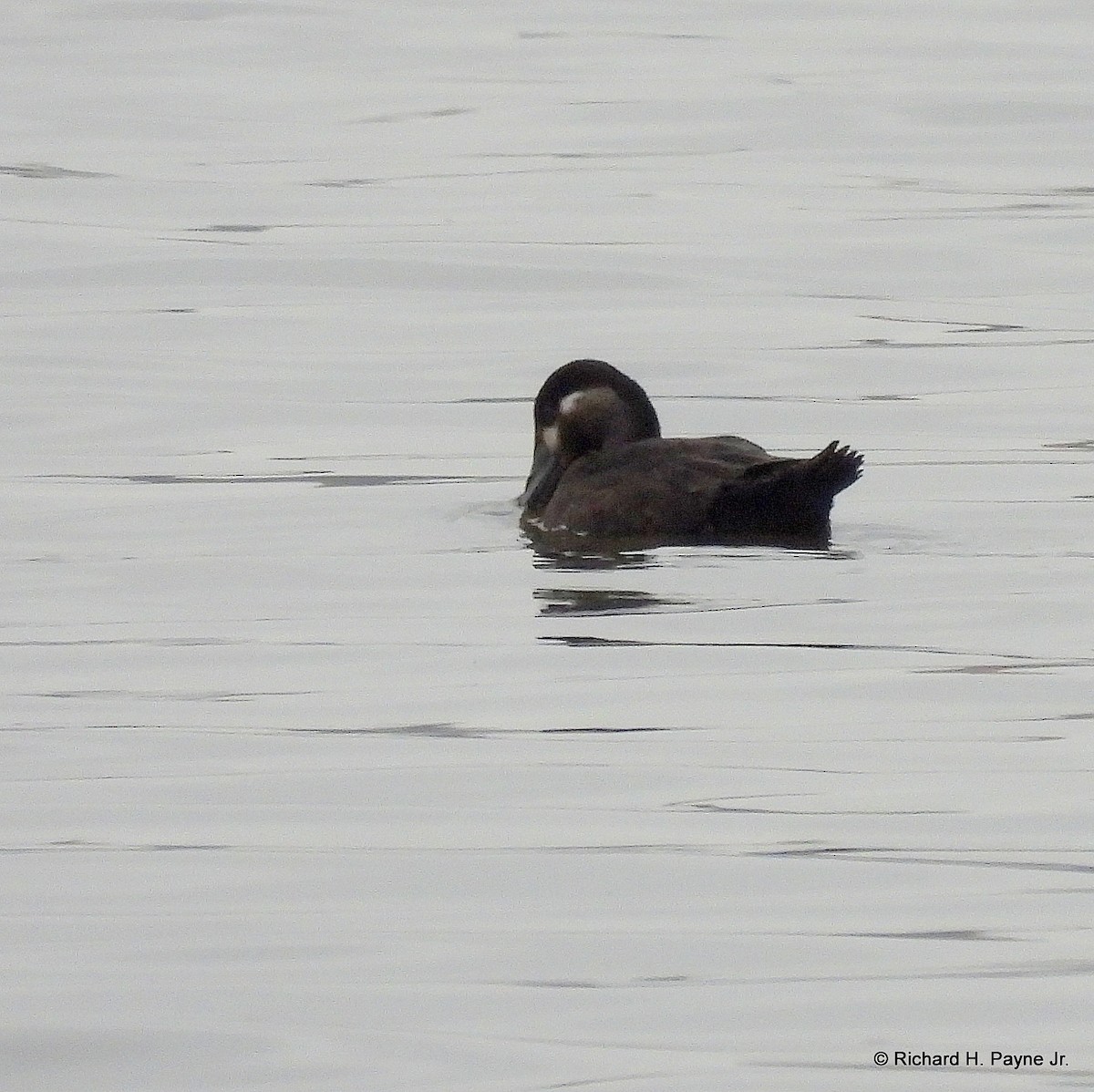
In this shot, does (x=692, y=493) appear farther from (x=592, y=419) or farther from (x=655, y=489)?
(x=592, y=419)

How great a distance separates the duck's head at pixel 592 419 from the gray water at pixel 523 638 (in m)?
0.28

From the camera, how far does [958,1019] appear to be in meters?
5.01

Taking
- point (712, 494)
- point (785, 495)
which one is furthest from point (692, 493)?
point (785, 495)

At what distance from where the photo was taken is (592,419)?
10.8 meters

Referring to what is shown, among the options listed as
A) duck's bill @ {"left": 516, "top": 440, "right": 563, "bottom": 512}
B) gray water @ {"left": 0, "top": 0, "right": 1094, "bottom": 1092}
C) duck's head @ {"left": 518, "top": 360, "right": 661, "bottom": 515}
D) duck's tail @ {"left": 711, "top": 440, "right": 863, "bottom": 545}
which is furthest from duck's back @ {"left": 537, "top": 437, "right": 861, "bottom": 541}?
duck's head @ {"left": 518, "top": 360, "right": 661, "bottom": 515}

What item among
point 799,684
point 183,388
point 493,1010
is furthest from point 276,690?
point 183,388

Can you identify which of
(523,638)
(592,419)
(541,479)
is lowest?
(523,638)

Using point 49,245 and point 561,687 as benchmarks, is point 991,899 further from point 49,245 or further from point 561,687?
point 49,245

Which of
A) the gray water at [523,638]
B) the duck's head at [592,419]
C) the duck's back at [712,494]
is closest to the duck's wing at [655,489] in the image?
the duck's back at [712,494]

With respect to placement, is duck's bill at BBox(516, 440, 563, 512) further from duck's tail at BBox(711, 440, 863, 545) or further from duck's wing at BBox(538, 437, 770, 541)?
duck's tail at BBox(711, 440, 863, 545)

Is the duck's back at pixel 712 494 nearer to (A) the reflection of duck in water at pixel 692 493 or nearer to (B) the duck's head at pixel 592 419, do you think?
(A) the reflection of duck in water at pixel 692 493

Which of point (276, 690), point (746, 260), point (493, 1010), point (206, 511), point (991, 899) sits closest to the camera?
point (493, 1010)

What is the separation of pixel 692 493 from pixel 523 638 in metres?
1.36

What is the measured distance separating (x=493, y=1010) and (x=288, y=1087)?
17.7 inches
